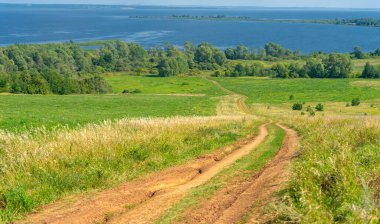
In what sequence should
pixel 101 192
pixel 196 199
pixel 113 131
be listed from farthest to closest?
pixel 113 131 → pixel 101 192 → pixel 196 199

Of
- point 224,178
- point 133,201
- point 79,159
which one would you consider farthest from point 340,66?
point 133,201

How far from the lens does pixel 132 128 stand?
57.0ft

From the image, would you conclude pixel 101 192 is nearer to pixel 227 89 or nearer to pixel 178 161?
pixel 178 161

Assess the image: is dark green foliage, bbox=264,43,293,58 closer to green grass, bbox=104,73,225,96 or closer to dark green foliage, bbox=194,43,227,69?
dark green foliage, bbox=194,43,227,69

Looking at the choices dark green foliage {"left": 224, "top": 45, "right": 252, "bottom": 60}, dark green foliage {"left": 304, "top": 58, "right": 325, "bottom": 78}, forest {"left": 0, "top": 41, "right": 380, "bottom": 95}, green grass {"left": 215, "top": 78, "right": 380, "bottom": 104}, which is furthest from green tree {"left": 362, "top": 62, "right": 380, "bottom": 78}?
dark green foliage {"left": 224, "top": 45, "right": 252, "bottom": 60}

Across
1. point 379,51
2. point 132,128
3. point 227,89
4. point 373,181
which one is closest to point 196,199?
point 373,181

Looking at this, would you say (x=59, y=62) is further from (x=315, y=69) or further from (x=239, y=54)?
(x=315, y=69)

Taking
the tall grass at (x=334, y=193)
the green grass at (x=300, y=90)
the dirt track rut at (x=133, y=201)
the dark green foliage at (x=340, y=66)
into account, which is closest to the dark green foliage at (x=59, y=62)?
the green grass at (x=300, y=90)

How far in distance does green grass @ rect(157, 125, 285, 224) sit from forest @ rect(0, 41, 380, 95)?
66.1 m

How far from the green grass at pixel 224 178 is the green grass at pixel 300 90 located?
2206 inches

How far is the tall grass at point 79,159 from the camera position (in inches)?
411

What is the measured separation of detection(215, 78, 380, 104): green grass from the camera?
7738 cm

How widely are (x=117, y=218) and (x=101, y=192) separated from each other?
1900 mm

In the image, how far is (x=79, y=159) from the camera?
12.7 metres
